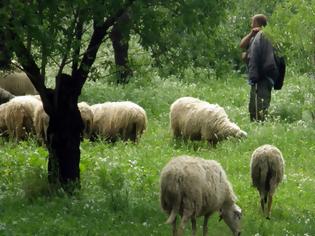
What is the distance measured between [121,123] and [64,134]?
Answer: 5365mm

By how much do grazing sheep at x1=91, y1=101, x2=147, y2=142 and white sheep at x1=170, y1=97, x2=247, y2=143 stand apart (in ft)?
2.47

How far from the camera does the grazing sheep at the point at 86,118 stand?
17.2 metres

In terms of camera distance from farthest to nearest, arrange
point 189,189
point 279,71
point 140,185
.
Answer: point 279,71 → point 140,185 → point 189,189

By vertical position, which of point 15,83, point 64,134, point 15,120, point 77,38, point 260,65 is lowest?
point 15,120

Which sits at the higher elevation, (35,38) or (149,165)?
(35,38)

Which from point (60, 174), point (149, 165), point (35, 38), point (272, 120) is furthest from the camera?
point (272, 120)

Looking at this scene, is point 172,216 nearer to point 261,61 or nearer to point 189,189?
point 189,189

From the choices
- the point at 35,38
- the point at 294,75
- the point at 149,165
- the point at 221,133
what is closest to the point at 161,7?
the point at 35,38

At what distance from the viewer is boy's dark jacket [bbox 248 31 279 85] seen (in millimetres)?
18609

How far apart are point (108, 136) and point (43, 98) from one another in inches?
217

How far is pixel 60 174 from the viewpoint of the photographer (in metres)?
12.1

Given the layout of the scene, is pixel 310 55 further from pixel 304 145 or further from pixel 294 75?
pixel 294 75

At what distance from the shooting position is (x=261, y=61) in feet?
61.3

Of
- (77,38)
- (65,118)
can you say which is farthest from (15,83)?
(77,38)
